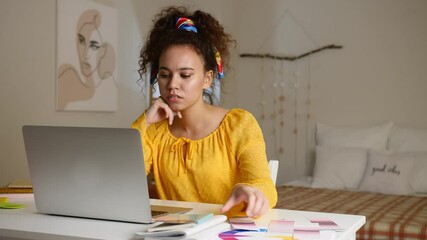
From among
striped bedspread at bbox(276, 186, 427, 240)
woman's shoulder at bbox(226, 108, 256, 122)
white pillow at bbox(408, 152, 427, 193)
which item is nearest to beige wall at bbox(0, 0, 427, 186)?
white pillow at bbox(408, 152, 427, 193)

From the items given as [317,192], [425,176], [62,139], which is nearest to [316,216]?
[62,139]

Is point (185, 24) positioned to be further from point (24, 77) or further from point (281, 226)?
point (24, 77)

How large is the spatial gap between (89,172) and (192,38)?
62 centimetres

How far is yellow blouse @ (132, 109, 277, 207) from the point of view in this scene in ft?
5.20

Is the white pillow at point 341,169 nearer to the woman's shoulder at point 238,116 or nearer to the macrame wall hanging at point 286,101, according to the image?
the macrame wall hanging at point 286,101

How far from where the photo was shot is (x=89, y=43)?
335 cm

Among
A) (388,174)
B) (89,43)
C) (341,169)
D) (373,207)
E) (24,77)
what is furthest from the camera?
(341,169)

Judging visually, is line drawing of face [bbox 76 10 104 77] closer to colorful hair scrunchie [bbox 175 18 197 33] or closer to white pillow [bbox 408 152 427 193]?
colorful hair scrunchie [bbox 175 18 197 33]

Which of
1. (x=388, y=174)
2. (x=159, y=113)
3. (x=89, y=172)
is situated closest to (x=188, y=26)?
(x=159, y=113)

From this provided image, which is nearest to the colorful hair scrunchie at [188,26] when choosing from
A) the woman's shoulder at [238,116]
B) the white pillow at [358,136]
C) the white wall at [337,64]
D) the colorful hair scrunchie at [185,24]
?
the colorful hair scrunchie at [185,24]

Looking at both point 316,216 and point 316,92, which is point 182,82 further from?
point 316,92

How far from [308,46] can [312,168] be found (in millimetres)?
969

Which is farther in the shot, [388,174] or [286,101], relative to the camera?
[286,101]

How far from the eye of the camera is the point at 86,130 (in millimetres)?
1151
